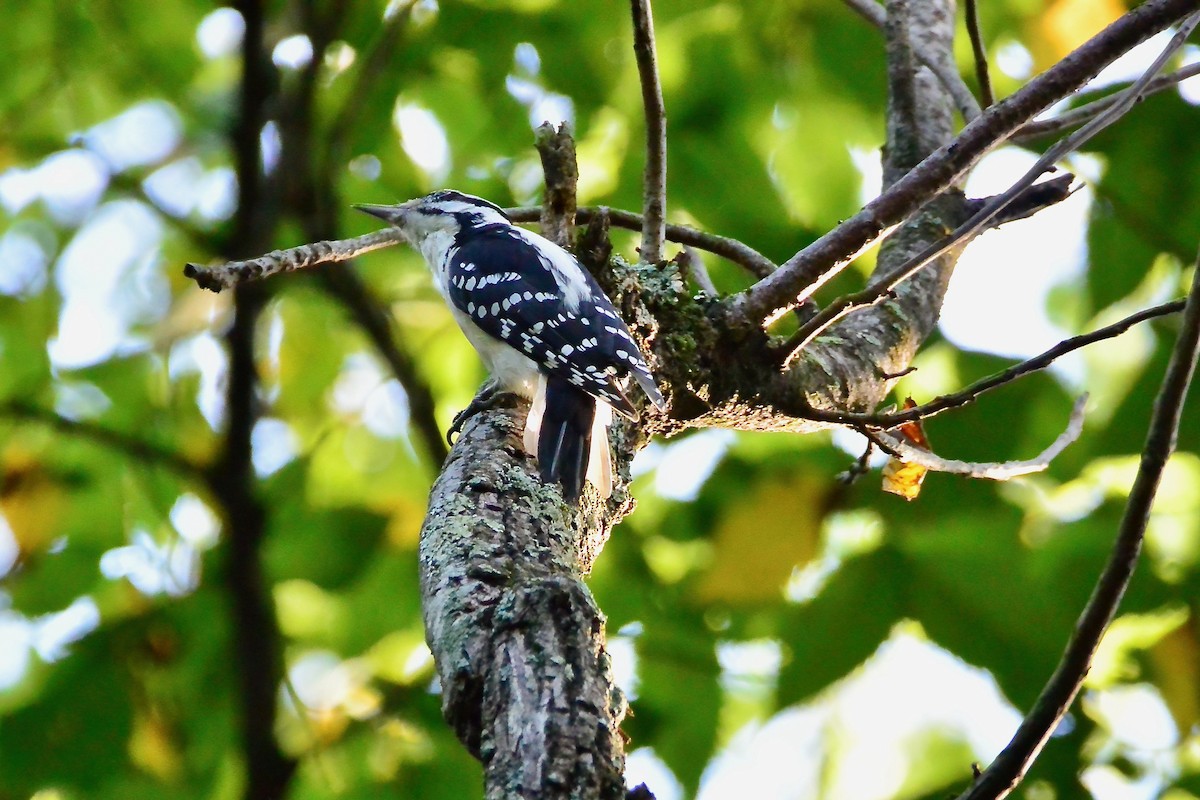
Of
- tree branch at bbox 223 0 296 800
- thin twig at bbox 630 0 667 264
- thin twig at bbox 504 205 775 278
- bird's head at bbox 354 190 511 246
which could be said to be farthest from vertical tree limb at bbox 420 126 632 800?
bird's head at bbox 354 190 511 246

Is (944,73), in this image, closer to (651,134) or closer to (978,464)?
(651,134)

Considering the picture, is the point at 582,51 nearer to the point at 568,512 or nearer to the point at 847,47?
the point at 847,47

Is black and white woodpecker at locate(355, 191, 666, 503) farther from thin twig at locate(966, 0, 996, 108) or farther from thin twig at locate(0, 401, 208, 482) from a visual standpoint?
thin twig at locate(966, 0, 996, 108)

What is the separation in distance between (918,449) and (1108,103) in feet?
2.93

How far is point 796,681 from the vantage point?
2.45 m

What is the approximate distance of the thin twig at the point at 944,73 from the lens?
2.62m

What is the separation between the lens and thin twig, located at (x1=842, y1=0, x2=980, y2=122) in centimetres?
262

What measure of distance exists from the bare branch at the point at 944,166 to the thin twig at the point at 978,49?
2.17 feet

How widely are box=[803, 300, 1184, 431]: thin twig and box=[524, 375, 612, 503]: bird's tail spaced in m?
0.43

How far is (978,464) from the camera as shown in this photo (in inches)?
87.4

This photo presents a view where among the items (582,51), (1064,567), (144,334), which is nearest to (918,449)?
(1064,567)

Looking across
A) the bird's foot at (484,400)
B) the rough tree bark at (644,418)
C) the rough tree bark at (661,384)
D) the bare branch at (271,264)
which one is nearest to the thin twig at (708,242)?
the rough tree bark at (661,384)

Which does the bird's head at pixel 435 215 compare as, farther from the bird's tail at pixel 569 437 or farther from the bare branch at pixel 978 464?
the bare branch at pixel 978 464

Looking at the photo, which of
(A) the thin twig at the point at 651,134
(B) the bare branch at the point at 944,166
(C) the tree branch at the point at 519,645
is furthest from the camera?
(A) the thin twig at the point at 651,134
